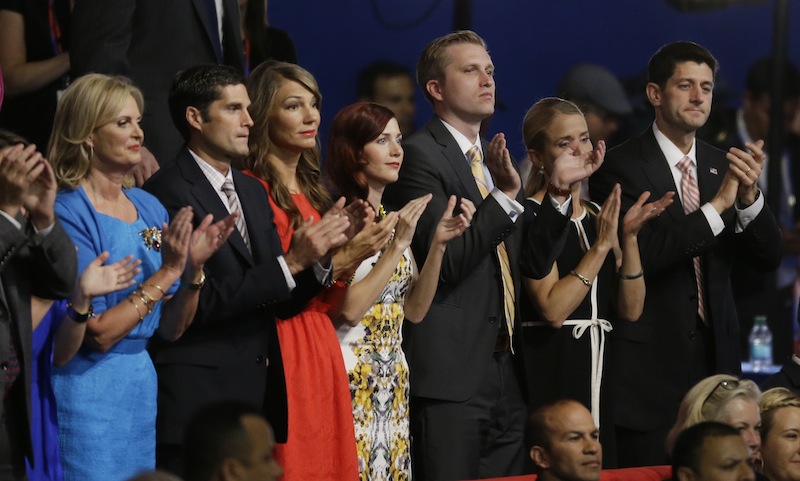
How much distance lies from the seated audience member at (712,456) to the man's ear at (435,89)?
1.60 metres

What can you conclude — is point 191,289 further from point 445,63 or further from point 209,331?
point 445,63

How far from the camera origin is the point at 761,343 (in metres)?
7.52

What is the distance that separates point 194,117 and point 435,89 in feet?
3.70

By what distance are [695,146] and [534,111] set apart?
2.20 feet

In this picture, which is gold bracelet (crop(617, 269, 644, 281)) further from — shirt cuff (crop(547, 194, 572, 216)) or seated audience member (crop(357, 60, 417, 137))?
seated audience member (crop(357, 60, 417, 137))

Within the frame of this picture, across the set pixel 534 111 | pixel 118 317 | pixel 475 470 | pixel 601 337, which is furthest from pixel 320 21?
pixel 118 317

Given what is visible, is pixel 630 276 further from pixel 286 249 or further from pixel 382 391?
pixel 286 249

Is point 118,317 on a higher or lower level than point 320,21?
lower

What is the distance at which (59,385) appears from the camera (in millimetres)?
3676

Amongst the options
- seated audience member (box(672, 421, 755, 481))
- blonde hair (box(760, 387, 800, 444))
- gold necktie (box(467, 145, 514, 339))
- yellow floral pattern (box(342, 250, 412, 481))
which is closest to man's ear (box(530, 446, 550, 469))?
seated audience member (box(672, 421, 755, 481))

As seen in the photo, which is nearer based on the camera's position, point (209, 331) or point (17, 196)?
point (17, 196)

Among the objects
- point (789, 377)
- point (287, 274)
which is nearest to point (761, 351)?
point (789, 377)

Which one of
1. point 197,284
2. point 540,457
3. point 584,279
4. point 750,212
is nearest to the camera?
point 197,284

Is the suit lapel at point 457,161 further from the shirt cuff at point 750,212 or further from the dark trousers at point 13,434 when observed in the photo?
the dark trousers at point 13,434
